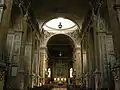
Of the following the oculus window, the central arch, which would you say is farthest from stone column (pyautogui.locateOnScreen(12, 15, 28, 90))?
the central arch

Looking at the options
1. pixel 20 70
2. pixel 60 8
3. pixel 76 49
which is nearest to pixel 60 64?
pixel 76 49

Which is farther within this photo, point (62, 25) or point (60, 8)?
point (62, 25)

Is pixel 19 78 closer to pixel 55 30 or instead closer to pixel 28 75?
pixel 28 75

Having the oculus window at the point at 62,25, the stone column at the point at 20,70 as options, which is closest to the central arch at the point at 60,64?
the oculus window at the point at 62,25

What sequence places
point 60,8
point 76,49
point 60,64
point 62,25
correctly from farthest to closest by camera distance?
point 60,64 < point 62,25 < point 76,49 < point 60,8

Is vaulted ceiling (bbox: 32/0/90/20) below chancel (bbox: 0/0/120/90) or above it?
above

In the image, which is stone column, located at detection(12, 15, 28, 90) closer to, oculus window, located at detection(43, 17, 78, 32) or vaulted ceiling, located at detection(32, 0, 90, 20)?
vaulted ceiling, located at detection(32, 0, 90, 20)

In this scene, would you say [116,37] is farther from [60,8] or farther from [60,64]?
[60,64]

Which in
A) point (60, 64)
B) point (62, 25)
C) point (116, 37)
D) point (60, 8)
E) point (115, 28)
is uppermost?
point (62, 25)

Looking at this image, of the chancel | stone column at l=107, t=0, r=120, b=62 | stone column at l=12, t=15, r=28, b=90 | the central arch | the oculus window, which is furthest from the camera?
the central arch

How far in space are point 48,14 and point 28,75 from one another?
25.2ft

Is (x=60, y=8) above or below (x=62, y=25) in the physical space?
below

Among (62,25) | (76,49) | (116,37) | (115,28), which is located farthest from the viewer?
(62,25)

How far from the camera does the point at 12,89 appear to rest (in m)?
10.2
